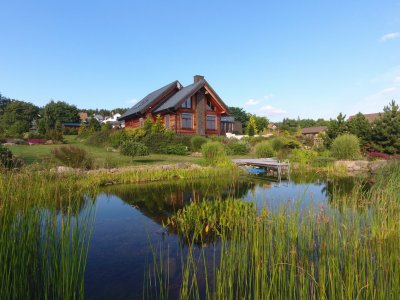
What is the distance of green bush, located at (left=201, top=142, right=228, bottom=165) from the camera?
1341 centimetres

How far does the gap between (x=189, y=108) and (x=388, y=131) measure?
52.6 feet

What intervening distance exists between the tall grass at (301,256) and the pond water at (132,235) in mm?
346

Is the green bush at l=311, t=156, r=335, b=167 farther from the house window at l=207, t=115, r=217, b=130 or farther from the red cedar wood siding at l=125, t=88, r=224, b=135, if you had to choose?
the house window at l=207, t=115, r=217, b=130

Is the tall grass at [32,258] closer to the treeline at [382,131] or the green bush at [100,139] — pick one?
the treeline at [382,131]

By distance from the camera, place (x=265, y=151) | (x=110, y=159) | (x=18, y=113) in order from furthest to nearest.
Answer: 1. (x=18, y=113)
2. (x=265, y=151)
3. (x=110, y=159)

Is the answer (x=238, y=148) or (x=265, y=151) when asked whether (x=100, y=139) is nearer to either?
(x=238, y=148)

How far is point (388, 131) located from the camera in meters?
17.4

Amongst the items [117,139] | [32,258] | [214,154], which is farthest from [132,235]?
[117,139]

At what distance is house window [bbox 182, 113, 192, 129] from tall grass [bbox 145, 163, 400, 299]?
20.6m

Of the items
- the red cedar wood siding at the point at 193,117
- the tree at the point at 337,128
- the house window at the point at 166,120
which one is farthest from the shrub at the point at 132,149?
the tree at the point at 337,128

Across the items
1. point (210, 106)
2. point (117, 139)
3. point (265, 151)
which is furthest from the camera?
point (210, 106)

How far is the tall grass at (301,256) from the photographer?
2.43 m

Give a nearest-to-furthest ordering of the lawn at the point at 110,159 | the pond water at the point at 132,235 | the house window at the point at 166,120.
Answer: the pond water at the point at 132,235, the lawn at the point at 110,159, the house window at the point at 166,120

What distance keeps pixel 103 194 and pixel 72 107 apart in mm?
63345
